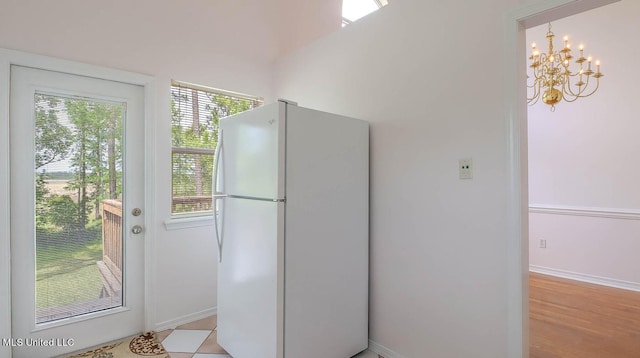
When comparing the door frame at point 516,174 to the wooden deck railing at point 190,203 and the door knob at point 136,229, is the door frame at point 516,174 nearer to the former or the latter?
the wooden deck railing at point 190,203

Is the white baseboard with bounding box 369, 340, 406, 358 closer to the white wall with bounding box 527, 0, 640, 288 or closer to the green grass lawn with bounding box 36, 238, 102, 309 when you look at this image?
the green grass lawn with bounding box 36, 238, 102, 309

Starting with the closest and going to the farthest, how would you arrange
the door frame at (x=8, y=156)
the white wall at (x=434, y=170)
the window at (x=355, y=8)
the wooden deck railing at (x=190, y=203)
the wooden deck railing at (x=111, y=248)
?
the white wall at (x=434, y=170) < the door frame at (x=8, y=156) < the wooden deck railing at (x=111, y=248) < the wooden deck railing at (x=190, y=203) < the window at (x=355, y=8)

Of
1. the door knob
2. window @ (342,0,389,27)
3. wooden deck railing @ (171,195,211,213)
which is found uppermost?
window @ (342,0,389,27)

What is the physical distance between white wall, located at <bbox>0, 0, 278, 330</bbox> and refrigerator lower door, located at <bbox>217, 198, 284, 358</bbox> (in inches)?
23.8

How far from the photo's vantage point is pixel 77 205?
7.25ft

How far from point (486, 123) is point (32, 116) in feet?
9.12

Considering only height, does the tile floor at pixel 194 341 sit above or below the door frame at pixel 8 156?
below

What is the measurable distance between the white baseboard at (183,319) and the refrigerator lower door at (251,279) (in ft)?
1.88

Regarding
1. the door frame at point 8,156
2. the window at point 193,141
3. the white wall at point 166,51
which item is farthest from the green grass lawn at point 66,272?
the window at point 193,141

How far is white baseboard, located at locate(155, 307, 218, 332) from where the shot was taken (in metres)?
2.53

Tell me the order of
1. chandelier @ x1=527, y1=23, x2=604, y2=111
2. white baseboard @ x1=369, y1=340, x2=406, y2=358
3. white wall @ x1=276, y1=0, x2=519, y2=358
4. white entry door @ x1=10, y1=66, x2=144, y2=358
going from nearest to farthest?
white wall @ x1=276, y1=0, x2=519, y2=358
white entry door @ x1=10, y1=66, x2=144, y2=358
white baseboard @ x1=369, y1=340, x2=406, y2=358
chandelier @ x1=527, y1=23, x2=604, y2=111

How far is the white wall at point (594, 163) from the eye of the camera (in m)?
3.46

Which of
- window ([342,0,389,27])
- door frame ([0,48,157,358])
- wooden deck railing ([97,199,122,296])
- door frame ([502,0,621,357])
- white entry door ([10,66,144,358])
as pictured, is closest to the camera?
door frame ([502,0,621,357])

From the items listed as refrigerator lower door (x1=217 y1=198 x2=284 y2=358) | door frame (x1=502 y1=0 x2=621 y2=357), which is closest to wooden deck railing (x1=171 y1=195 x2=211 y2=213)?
refrigerator lower door (x1=217 y1=198 x2=284 y2=358)
